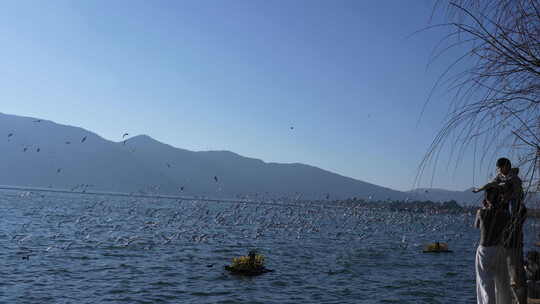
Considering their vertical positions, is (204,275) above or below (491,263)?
below

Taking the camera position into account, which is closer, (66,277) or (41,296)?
(41,296)

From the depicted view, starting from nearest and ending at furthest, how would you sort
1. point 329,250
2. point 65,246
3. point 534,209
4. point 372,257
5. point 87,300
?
point 534,209 < point 87,300 < point 65,246 < point 372,257 < point 329,250

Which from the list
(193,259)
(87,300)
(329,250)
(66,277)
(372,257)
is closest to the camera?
(87,300)

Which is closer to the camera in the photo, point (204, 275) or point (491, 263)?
point (491, 263)

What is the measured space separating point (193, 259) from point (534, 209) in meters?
27.2

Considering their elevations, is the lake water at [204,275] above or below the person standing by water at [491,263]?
below

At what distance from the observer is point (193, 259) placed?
1126 inches

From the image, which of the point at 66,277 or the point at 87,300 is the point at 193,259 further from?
the point at 87,300

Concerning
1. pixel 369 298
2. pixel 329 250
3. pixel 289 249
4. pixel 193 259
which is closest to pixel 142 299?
pixel 369 298

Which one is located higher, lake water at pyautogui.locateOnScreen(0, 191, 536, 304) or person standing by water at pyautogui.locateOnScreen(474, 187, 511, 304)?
person standing by water at pyautogui.locateOnScreen(474, 187, 511, 304)

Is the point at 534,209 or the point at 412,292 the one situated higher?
the point at 534,209

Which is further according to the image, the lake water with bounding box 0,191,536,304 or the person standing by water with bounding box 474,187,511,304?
the lake water with bounding box 0,191,536,304

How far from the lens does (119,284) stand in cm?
1962

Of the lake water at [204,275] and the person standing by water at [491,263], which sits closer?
the person standing by water at [491,263]
